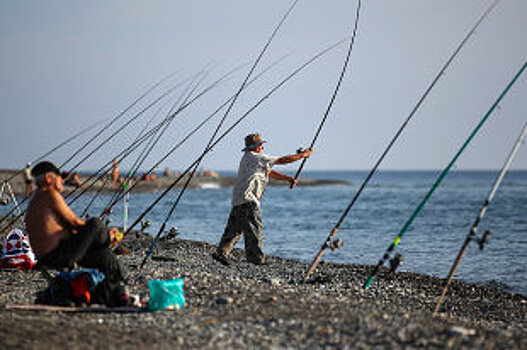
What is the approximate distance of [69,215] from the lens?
521 centimetres

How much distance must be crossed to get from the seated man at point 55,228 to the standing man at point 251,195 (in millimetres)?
3384

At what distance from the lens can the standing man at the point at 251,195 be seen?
336 inches

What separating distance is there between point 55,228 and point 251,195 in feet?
12.2

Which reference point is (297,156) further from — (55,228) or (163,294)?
(55,228)

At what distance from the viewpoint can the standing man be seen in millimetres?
8531

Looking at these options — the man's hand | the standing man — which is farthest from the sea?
the man's hand

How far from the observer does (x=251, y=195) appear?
8.56m

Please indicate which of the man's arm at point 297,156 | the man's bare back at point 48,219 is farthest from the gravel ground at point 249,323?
the man's arm at point 297,156

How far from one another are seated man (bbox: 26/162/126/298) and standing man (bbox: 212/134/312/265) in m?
3.38

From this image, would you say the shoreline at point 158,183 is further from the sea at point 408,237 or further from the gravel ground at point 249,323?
the gravel ground at point 249,323

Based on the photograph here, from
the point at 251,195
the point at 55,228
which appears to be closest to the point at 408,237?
the point at 251,195

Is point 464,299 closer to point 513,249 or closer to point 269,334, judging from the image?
point 269,334

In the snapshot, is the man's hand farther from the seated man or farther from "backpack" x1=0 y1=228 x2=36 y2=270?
"backpack" x1=0 y1=228 x2=36 y2=270

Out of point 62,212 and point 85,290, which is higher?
point 62,212
